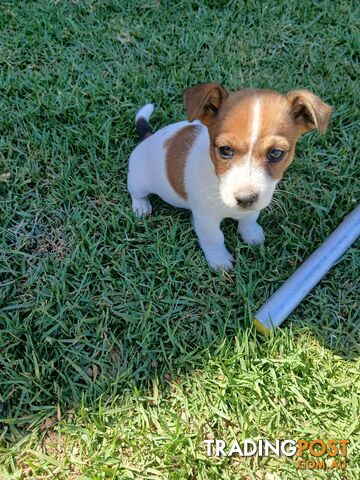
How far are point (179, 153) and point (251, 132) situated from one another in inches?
33.4

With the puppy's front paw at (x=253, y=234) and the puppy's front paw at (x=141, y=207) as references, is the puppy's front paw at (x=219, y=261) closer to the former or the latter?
the puppy's front paw at (x=253, y=234)

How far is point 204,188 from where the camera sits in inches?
136

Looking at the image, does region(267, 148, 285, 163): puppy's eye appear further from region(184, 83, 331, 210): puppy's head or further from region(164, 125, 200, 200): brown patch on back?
region(164, 125, 200, 200): brown patch on back

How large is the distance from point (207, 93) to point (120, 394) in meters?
2.27

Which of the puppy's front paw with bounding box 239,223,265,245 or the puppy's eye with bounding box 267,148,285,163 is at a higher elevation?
the puppy's eye with bounding box 267,148,285,163

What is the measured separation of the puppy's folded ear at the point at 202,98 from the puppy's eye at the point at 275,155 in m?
0.51

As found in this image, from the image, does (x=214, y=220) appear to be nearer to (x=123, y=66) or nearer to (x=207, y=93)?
(x=207, y=93)

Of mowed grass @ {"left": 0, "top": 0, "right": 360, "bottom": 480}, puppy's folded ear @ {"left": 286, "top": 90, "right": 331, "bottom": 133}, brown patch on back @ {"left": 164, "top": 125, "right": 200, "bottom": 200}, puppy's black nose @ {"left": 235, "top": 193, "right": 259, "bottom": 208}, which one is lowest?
mowed grass @ {"left": 0, "top": 0, "right": 360, "bottom": 480}

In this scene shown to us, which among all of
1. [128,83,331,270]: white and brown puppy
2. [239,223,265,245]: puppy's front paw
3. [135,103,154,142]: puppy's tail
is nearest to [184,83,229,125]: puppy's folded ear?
[128,83,331,270]: white and brown puppy

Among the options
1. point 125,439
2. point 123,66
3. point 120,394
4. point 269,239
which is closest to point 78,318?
point 120,394

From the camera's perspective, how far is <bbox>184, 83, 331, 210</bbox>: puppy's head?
2.92m

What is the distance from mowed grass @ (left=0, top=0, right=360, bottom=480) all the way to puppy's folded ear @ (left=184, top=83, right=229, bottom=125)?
135 centimetres

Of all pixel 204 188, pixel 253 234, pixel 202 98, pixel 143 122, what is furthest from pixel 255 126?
pixel 143 122

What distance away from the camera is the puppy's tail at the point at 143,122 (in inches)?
175
